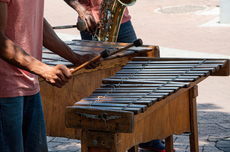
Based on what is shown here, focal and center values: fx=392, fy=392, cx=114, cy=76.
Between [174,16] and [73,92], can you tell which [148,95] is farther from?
[174,16]

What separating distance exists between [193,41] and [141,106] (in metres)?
7.96

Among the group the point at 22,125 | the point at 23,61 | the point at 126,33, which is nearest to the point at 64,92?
A: the point at 22,125

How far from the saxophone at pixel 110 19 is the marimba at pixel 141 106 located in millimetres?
1220

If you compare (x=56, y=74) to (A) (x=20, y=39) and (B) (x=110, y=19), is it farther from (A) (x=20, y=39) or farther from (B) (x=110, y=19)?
(B) (x=110, y=19)

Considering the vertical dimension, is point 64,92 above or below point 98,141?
above

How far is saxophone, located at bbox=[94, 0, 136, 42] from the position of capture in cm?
407

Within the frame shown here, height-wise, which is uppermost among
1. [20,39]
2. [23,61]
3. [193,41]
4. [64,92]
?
[20,39]

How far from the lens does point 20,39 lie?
1953mm

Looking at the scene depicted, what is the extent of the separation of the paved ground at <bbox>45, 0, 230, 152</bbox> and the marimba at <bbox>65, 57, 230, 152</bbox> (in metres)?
1.08

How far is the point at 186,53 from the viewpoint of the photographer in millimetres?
7992

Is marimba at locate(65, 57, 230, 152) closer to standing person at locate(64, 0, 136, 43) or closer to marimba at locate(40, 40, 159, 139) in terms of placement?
marimba at locate(40, 40, 159, 139)

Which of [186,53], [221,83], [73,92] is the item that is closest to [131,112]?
[73,92]

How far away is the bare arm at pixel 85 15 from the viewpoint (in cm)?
390

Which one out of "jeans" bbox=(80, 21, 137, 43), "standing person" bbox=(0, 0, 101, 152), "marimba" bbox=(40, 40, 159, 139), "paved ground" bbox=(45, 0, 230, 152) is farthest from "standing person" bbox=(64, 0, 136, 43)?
"standing person" bbox=(0, 0, 101, 152)
